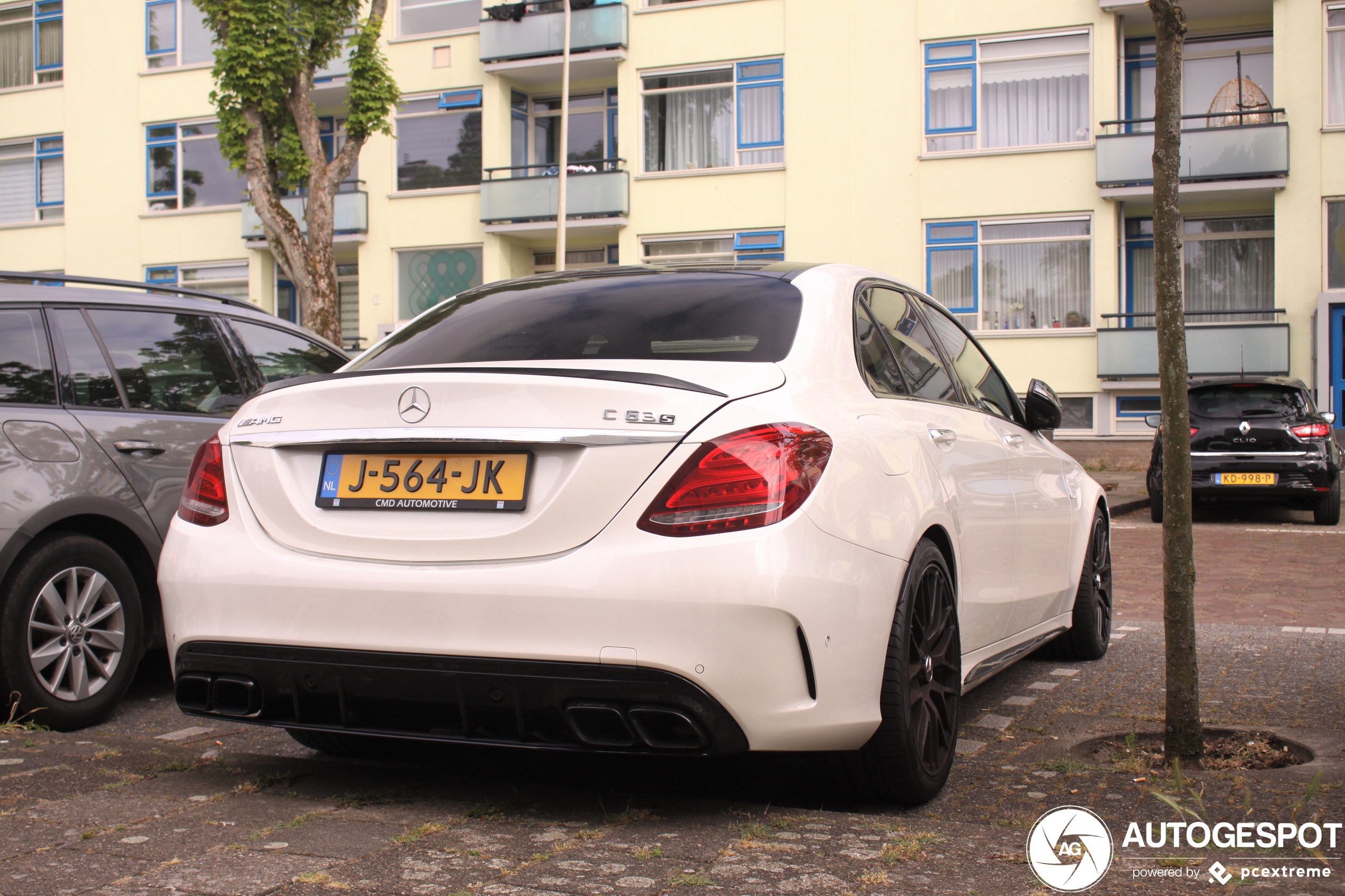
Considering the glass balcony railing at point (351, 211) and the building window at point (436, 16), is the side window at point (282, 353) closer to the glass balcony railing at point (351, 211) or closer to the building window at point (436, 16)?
the glass balcony railing at point (351, 211)

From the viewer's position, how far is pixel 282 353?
6191 millimetres

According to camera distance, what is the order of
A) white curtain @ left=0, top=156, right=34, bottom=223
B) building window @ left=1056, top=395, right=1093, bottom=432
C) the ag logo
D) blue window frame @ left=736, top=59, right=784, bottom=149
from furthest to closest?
white curtain @ left=0, top=156, right=34, bottom=223
blue window frame @ left=736, top=59, right=784, bottom=149
building window @ left=1056, top=395, right=1093, bottom=432
the ag logo

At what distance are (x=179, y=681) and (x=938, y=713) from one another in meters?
2.12

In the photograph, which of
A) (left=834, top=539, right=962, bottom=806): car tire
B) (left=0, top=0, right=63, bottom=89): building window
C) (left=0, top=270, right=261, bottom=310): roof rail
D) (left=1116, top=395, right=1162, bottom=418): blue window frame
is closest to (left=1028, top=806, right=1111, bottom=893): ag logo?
(left=834, top=539, right=962, bottom=806): car tire

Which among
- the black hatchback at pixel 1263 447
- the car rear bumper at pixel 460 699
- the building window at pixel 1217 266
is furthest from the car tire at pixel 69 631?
the building window at pixel 1217 266

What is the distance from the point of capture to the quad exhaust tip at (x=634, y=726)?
124 inches

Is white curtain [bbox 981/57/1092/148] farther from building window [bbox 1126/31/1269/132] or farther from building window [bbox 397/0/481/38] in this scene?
building window [bbox 397/0/481/38]

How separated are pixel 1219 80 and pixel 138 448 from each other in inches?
931

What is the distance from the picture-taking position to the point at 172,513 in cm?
527

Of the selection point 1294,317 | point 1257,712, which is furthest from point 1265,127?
point 1257,712

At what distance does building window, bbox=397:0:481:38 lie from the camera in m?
28.9

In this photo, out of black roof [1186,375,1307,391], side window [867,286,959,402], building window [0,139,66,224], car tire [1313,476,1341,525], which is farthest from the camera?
building window [0,139,66,224]

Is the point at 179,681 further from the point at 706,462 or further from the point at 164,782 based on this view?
the point at 706,462

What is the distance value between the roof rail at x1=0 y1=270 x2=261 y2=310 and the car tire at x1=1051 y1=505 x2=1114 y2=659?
4019mm
